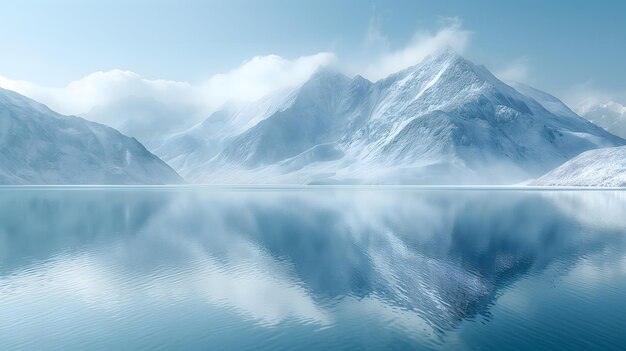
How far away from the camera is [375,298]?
38.9 meters

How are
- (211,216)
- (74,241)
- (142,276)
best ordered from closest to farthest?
(142,276) → (74,241) → (211,216)

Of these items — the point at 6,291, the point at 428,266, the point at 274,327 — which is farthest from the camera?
the point at 428,266

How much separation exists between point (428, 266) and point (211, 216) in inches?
2610

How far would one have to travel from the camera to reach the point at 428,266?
5059 cm

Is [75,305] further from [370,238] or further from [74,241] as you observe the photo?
[370,238]

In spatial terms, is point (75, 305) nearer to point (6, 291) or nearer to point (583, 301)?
point (6, 291)

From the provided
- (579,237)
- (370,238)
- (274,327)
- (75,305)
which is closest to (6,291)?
(75,305)

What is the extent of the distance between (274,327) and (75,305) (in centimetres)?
1683

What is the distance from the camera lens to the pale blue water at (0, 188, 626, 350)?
30266mm

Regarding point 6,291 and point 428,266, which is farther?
point 428,266

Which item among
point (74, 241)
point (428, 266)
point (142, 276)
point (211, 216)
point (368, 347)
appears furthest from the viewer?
point (211, 216)

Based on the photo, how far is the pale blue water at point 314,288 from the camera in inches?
1192

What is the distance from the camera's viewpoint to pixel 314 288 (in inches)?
1665

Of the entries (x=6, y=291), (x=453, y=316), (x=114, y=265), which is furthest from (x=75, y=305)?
(x=453, y=316)
